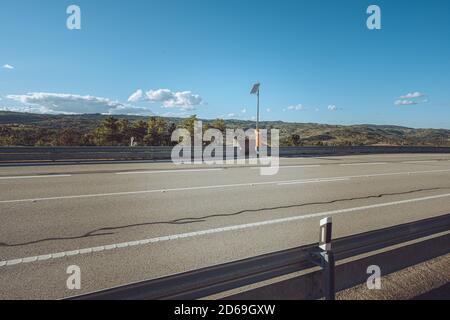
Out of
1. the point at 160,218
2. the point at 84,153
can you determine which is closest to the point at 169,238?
the point at 160,218

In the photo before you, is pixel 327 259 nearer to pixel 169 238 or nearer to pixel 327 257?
pixel 327 257

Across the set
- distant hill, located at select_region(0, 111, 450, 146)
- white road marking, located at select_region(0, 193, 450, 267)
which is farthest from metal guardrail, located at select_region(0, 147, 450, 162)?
distant hill, located at select_region(0, 111, 450, 146)

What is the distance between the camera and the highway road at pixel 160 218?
3904mm

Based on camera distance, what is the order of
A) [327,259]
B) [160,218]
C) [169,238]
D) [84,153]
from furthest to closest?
[84,153], [160,218], [169,238], [327,259]

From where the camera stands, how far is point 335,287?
9.18 feet

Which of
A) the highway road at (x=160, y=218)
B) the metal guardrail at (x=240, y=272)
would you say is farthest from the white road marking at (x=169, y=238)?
the metal guardrail at (x=240, y=272)

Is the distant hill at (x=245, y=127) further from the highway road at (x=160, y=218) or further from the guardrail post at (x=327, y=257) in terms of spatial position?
the guardrail post at (x=327, y=257)

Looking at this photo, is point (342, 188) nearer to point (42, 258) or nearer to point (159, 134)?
point (42, 258)

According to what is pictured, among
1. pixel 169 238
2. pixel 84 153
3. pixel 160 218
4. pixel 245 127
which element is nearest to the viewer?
pixel 169 238

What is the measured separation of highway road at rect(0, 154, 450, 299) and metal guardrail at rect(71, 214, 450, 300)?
65.5 inches

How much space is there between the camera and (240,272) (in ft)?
7.47

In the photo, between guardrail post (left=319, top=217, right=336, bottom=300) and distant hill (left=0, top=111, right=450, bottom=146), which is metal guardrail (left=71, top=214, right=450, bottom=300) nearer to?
guardrail post (left=319, top=217, right=336, bottom=300)

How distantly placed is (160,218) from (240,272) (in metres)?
3.99

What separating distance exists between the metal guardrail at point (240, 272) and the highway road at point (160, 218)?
5.46ft
